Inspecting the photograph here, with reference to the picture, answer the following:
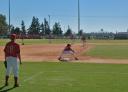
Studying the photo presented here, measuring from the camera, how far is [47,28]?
6506 inches

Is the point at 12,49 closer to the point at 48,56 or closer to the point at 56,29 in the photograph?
the point at 48,56

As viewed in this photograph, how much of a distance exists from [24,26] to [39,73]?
484 ft

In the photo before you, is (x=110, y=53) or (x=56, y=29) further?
(x=56, y=29)

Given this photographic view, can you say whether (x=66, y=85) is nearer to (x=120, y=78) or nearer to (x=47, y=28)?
(x=120, y=78)

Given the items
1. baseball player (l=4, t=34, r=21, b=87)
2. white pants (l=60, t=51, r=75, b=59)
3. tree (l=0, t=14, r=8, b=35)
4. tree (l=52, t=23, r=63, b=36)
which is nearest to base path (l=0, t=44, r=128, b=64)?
white pants (l=60, t=51, r=75, b=59)

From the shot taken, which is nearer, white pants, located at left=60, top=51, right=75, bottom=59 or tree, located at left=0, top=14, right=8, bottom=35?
white pants, located at left=60, top=51, right=75, bottom=59

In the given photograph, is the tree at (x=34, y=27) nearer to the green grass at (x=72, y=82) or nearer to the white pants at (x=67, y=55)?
the white pants at (x=67, y=55)

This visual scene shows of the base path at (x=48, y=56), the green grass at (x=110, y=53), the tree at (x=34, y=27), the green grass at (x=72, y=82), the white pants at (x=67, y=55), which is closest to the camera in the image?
the green grass at (x=72, y=82)

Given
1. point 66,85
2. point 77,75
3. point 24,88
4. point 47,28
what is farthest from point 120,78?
point 47,28

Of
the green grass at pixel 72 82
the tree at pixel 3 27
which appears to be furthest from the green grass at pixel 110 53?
the tree at pixel 3 27

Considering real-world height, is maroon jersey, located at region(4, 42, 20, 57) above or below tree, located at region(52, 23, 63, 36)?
below

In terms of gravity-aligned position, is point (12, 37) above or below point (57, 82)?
above

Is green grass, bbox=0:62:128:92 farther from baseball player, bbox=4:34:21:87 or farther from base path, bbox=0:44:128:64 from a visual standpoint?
base path, bbox=0:44:128:64

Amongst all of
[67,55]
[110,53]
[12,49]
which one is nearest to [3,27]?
[110,53]
